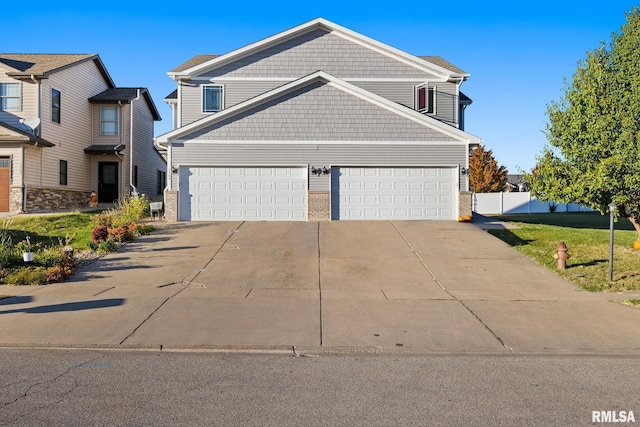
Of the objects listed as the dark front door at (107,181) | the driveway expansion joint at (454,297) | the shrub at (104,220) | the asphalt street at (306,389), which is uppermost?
the dark front door at (107,181)

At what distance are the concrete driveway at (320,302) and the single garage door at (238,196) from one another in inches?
130

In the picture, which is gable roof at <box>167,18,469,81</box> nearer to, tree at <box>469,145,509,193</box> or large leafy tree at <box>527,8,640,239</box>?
large leafy tree at <box>527,8,640,239</box>

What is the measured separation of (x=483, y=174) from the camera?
39.3 meters

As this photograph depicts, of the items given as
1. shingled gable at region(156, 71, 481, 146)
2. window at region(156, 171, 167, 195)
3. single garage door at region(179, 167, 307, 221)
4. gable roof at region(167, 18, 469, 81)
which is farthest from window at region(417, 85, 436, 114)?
window at region(156, 171, 167, 195)

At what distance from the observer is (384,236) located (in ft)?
52.1

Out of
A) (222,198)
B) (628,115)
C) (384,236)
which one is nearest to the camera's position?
(628,115)

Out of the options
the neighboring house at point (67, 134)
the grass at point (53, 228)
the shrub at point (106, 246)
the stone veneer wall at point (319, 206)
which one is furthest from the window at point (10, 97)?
the stone veneer wall at point (319, 206)

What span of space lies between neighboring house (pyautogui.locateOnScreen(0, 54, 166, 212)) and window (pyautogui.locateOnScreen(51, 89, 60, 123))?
5 cm

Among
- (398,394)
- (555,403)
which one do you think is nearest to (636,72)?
(555,403)

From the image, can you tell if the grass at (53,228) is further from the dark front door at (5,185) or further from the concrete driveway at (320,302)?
the dark front door at (5,185)

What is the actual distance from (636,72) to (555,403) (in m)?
10.8

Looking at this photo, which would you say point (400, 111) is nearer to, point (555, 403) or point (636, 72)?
point (636, 72)

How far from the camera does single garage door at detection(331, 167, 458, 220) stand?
1881cm

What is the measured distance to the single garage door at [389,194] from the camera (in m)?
18.8
